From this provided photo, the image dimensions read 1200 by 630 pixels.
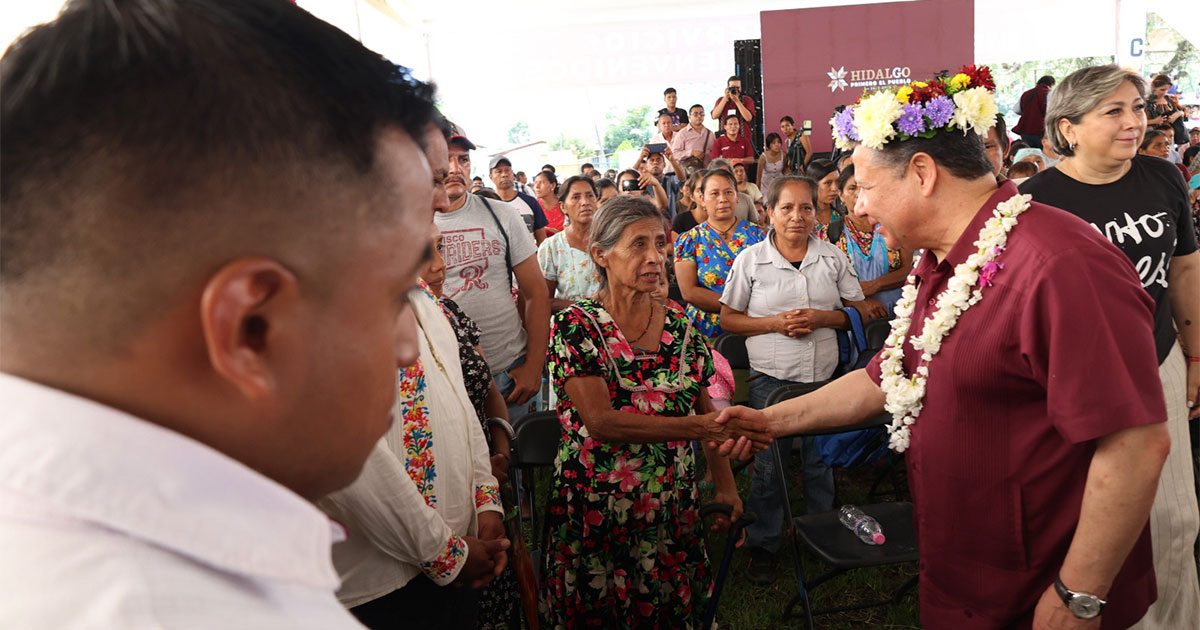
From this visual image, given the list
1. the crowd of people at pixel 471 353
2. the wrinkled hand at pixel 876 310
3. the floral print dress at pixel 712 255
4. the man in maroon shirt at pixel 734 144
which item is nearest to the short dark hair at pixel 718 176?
the crowd of people at pixel 471 353

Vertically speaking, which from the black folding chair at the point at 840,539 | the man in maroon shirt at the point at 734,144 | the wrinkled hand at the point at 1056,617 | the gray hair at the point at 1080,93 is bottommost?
the black folding chair at the point at 840,539

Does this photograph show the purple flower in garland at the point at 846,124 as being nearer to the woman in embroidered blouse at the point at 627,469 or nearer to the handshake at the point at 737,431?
the woman in embroidered blouse at the point at 627,469

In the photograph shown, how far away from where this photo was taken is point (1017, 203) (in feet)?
6.05

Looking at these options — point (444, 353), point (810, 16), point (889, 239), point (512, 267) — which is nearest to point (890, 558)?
point (889, 239)

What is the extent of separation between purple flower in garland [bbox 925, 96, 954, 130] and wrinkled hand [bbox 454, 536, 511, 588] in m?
1.61

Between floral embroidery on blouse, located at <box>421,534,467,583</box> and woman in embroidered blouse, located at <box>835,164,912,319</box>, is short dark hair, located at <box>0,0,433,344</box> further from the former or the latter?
woman in embroidered blouse, located at <box>835,164,912,319</box>

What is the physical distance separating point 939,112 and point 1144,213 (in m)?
1.35

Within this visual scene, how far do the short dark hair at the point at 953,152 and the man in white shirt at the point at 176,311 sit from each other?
1.80 metres

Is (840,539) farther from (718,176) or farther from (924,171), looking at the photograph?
(718,176)

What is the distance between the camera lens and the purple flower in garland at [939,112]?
6.64 ft

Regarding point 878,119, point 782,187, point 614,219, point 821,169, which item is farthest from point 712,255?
point 821,169

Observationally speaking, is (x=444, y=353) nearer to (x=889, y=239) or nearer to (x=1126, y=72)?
(x=889, y=239)

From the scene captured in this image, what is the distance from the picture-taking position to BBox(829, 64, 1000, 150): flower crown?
2.03 m

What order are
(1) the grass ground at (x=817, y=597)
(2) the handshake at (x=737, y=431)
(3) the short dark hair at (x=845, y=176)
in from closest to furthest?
(2) the handshake at (x=737, y=431)
(1) the grass ground at (x=817, y=597)
(3) the short dark hair at (x=845, y=176)
